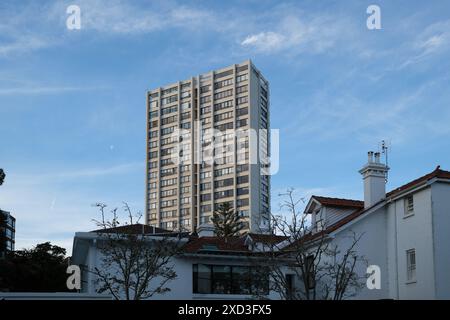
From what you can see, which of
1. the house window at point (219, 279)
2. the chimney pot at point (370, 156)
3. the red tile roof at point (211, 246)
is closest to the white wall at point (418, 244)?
the chimney pot at point (370, 156)

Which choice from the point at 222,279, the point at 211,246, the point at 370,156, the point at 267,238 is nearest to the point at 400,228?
the point at 370,156

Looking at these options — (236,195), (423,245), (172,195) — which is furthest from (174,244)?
(172,195)

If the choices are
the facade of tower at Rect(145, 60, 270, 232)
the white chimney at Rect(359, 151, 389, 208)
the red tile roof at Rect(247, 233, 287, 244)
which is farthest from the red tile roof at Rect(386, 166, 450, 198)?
the facade of tower at Rect(145, 60, 270, 232)

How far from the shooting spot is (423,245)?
36844mm

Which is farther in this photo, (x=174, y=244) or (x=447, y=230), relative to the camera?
(x=174, y=244)

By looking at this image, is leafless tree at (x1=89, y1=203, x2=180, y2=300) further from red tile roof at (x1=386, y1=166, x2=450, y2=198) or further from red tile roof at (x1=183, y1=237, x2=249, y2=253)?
red tile roof at (x1=386, y1=166, x2=450, y2=198)

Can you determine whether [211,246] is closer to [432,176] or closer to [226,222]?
[432,176]

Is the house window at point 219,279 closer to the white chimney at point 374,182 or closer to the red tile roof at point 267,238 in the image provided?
the red tile roof at point 267,238

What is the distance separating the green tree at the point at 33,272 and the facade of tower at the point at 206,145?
93658 millimetres

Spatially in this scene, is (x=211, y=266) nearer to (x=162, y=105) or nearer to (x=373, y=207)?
(x=373, y=207)

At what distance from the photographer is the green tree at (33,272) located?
64500 millimetres

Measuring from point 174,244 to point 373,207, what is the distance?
12.5 metres

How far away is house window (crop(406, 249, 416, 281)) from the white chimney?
4387 millimetres
